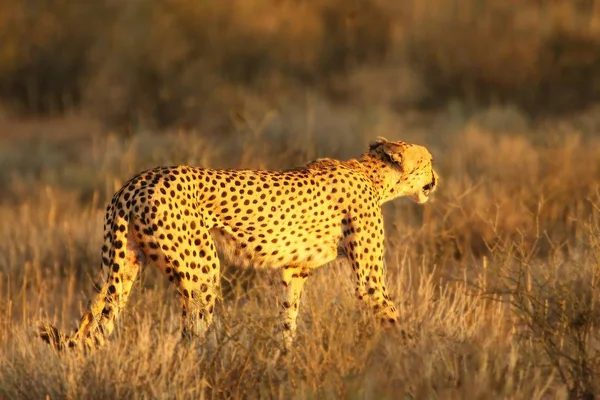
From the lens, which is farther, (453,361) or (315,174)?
(315,174)

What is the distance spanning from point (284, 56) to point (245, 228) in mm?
13546

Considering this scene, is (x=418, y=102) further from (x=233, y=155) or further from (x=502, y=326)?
(x=502, y=326)

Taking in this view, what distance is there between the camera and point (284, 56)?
59.8ft

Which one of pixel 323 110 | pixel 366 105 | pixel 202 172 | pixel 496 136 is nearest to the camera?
pixel 202 172

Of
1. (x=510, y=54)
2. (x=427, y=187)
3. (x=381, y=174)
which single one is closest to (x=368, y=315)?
(x=381, y=174)

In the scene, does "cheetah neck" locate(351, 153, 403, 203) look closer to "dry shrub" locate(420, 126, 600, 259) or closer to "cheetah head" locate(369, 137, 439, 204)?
"cheetah head" locate(369, 137, 439, 204)

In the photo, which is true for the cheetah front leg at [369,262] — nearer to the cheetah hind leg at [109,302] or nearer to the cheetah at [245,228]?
the cheetah at [245,228]

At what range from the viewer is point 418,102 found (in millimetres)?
15719

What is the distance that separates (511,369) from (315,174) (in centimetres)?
145

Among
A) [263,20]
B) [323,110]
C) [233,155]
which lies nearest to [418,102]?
[323,110]

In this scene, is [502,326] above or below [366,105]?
above

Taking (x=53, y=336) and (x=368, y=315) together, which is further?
(x=368, y=315)

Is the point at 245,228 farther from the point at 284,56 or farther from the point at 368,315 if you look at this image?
the point at 284,56

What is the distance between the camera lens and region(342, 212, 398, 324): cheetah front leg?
5004 millimetres
